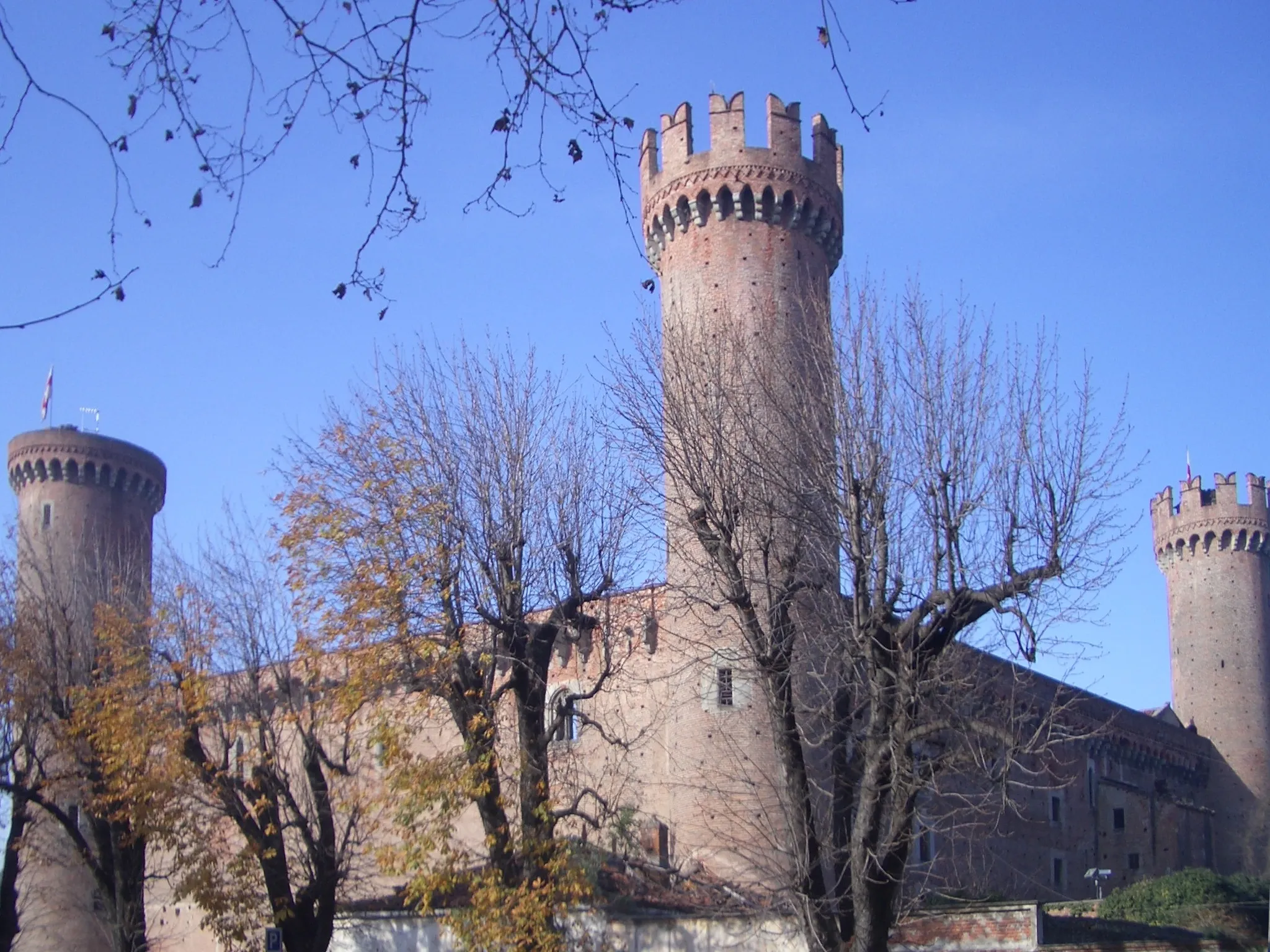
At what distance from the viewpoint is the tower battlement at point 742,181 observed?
26.2 m

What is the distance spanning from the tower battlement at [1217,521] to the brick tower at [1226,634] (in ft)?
0.10

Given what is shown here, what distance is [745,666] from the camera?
2083 cm

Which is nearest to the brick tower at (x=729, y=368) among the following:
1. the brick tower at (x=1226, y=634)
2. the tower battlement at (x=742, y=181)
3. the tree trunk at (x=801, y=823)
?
the tower battlement at (x=742, y=181)

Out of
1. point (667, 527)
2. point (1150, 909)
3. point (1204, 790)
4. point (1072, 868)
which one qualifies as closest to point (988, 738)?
point (667, 527)

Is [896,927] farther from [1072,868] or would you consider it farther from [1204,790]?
[1204,790]

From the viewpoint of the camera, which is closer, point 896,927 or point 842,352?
point 842,352

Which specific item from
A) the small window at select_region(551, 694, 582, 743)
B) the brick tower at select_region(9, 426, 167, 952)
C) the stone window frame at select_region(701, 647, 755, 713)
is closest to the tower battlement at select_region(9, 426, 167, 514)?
the brick tower at select_region(9, 426, 167, 952)

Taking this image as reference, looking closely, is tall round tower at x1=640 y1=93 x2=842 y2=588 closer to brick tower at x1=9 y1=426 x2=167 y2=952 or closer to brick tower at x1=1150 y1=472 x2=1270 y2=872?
brick tower at x1=9 y1=426 x2=167 y2=952

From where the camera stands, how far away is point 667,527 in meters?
17.7

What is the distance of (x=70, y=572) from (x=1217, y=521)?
1504 inches

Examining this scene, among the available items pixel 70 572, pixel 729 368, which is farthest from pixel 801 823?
pixel 70 572

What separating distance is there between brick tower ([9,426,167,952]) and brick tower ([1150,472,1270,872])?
35.1 m

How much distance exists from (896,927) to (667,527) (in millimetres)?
5578

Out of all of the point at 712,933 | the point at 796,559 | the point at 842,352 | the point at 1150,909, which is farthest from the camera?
the point at 1150,909
